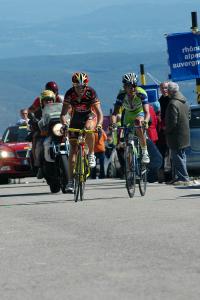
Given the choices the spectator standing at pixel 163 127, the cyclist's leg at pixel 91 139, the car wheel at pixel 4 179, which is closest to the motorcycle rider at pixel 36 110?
the cyclist's leg at pixel 91 139

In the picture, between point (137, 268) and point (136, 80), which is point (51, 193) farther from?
point (137, 268)

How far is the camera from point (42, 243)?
1101 cm

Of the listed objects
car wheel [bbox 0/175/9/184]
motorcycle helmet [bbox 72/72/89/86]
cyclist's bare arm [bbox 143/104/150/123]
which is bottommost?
car wheel [bbox 0/175/9/184]

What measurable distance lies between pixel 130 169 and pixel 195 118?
24.8 feet

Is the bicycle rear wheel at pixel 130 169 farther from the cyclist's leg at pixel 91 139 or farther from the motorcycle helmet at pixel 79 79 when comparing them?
the motorcycle helmet at pixel 79 79

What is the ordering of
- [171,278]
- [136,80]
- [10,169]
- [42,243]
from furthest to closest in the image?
1. [10,169]
2. [136,80]
3. [42,243]
4. [171,278]

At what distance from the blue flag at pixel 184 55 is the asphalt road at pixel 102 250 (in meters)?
14.6

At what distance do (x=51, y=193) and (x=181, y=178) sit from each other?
217 centimetres

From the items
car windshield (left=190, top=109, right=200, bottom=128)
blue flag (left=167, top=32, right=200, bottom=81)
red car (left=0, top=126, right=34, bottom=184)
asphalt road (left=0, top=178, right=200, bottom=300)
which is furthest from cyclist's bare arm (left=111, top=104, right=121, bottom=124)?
blue flag (left=167, top=32, right=200, bottom=81)

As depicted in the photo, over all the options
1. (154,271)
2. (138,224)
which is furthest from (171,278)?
(138,224)

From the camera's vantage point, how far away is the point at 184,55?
103ft

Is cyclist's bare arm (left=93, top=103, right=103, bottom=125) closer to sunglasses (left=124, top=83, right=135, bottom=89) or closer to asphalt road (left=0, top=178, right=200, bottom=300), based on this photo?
sunglasses (left=124, top=83, right=135, bottom=89)

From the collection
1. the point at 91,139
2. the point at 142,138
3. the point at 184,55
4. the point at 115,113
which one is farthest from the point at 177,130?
the point at 184,55

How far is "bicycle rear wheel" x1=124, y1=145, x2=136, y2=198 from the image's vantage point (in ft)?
56.3
